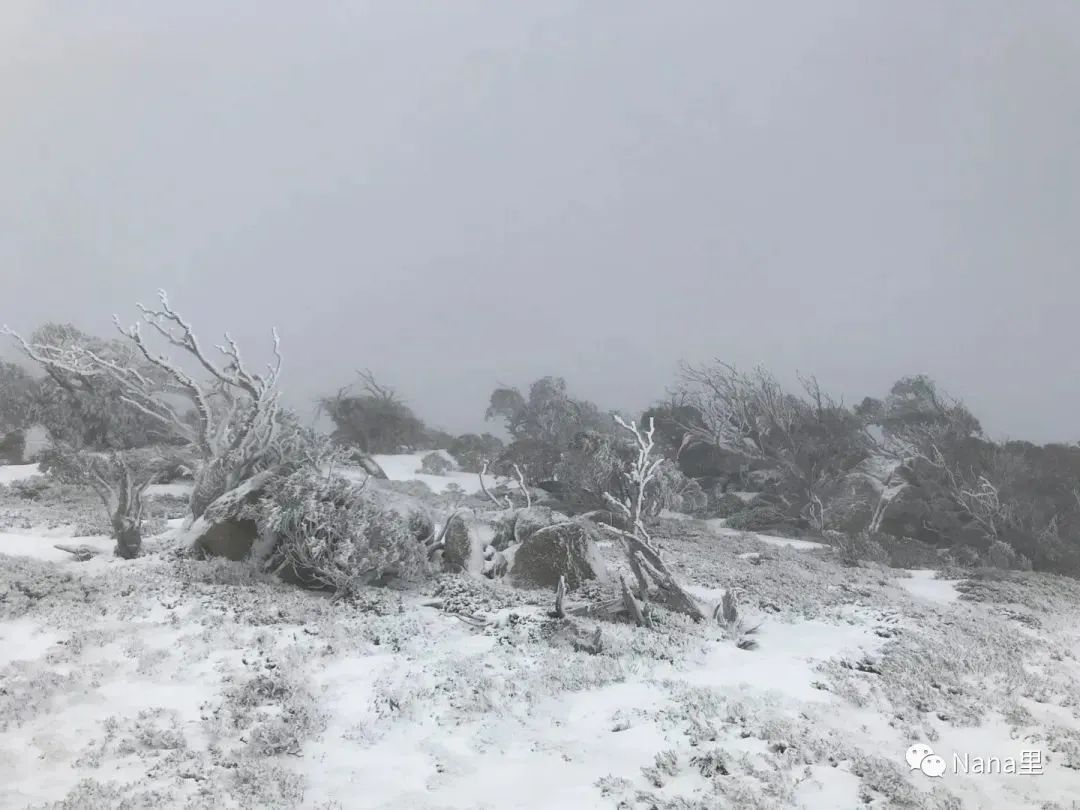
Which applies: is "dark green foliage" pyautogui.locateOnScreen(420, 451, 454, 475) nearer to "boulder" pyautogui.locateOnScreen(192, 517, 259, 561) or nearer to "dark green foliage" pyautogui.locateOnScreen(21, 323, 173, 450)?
"dark green foliage" pyautogui.locateOnScreen(21, 323, 173, 450)

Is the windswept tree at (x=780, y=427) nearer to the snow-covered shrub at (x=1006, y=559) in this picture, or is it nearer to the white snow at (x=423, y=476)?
the snow-covered shrub at (x=1006, y=559)

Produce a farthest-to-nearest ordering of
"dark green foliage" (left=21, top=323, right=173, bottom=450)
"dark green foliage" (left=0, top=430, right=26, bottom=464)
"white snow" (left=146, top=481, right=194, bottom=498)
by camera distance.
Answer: "dark green foliage" (left=21, top=323, right=173, bottom=450) < "dark green foliage" (left=0, top=430, right=26, bottom=464) < "white snow" (left=146, top=481, right=194, bottom=498)

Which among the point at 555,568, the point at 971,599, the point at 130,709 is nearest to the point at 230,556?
the point at 130,709

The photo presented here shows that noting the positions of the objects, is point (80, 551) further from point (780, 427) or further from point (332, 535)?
point (780, 427)

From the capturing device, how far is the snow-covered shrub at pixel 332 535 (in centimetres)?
1019

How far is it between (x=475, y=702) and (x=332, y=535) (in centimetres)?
496

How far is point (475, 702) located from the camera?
21.4ft

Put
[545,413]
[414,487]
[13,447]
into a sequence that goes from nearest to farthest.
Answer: [13,447] < [414,487] < [545,413]

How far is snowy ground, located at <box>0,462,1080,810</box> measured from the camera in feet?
16.2

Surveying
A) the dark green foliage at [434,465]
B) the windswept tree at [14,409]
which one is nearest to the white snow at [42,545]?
the windswept tree at [14,409]

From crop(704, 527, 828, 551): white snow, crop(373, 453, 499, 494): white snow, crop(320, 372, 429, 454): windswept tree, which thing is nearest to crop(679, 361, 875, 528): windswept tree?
crop(704, 527, 828, 551): white snow

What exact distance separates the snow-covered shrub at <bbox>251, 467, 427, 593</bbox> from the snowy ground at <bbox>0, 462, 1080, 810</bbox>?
55 cm

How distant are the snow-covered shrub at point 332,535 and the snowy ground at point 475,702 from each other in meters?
0.55

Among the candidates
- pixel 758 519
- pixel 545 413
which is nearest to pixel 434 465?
pixel 545 413
